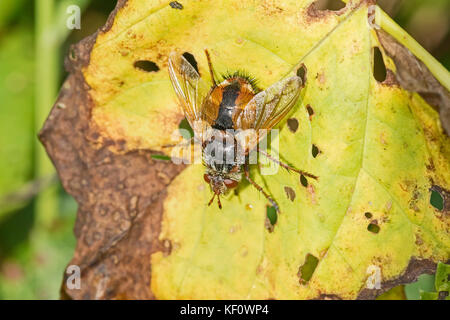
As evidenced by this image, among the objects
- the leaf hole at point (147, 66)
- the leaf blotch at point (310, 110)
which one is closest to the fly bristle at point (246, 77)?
the leaf blotch at point (310, 110)

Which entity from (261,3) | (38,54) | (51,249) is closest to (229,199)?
(261,3)

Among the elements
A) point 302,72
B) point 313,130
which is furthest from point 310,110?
point 302,72

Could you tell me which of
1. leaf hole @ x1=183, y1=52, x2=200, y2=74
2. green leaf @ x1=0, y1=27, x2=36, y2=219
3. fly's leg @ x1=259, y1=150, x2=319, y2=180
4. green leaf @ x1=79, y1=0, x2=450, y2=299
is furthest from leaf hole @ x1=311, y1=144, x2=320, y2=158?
green leaf @ x1=0, y1=27, x2=36, y2=219

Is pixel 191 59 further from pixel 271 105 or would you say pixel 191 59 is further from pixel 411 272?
pixel 411 272

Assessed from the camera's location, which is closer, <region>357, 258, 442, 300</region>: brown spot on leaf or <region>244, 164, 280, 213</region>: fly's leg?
<region>357, 258, 442, 300</region>: brown spot on leaf

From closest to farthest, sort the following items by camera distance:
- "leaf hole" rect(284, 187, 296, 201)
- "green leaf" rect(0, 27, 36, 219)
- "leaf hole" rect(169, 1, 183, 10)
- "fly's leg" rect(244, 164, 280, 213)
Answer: "leaf hole" rect(169, 1, 183, 10) < "leaf hole" rect(284, 187, 296, 201) < "fly's leg" rect(244, 164, 280, 213) < "green leaf" rect(0, 27, 36, 219)

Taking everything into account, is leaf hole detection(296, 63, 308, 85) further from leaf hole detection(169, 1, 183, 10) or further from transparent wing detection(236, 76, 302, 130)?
leaf hole detection(169, 1, 183, 10)
